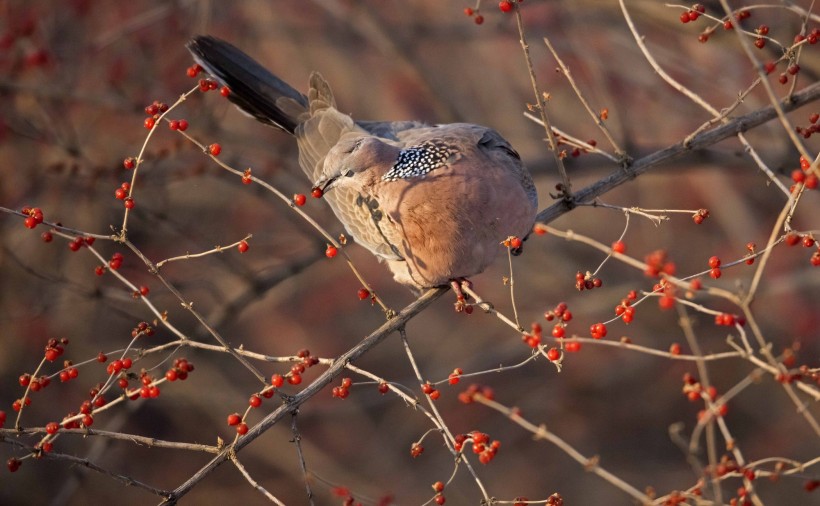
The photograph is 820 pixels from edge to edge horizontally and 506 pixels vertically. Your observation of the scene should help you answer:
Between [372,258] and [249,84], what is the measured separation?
3.46m

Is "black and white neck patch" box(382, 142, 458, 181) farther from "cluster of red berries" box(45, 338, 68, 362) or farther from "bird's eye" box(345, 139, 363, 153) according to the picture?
"cluster of red berries" box(45, 338, 68, 362)

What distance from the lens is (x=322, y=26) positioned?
725cm

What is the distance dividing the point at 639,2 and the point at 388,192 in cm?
183

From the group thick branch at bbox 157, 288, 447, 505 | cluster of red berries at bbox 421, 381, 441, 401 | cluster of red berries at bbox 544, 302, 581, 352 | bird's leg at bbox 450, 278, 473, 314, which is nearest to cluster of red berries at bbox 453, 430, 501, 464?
cluster of red berries at bbox 421, 381, 441, 401

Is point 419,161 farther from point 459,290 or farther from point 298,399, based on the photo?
point 298,399

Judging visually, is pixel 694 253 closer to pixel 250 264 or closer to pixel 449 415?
pixel 449 415

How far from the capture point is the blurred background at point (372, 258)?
5.48 meters

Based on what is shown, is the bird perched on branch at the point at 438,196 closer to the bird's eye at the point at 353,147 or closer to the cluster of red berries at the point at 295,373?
the bird's eye at the point at 353,147

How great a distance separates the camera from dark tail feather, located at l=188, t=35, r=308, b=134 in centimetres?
410

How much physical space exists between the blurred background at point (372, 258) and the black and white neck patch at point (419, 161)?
1.60m

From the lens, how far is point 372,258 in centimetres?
751

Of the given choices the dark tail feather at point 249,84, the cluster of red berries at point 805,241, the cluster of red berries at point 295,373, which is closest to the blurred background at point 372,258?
the dark tail feather at point 249,84

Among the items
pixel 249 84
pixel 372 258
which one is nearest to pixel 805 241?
pixel 249 84

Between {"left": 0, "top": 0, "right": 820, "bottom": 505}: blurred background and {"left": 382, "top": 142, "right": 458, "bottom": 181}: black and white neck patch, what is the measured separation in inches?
63.1
